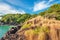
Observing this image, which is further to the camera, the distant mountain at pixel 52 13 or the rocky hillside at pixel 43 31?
the distant mountain at pixel 52 13

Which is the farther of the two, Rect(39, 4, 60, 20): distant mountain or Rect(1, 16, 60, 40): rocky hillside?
Rect(39, 4, 60, 20): distant mountain

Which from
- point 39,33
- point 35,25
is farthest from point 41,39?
point 35,25

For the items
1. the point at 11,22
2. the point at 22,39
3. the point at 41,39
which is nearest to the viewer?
the point at 41,39

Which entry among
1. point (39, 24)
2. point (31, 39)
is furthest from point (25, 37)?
point (39, 24)

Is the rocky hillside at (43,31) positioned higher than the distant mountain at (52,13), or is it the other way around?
the distant mountain at (52,13)

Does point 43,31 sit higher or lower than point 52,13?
lower

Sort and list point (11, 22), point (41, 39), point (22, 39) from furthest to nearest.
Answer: point (11, 22), point (22, 39), point (41, 39)

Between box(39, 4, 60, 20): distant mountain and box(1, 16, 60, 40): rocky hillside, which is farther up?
box(39, 4, 60, 20): distant mountain

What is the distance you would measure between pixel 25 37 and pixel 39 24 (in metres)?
1.78

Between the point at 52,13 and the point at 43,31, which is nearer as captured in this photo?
the point at 43,31

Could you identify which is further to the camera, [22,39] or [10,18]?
[10,18]

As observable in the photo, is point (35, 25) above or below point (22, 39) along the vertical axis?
above

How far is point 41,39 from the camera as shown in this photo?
1777 centimetres

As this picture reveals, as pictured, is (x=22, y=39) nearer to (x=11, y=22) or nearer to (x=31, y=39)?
(x=31, y=39)
